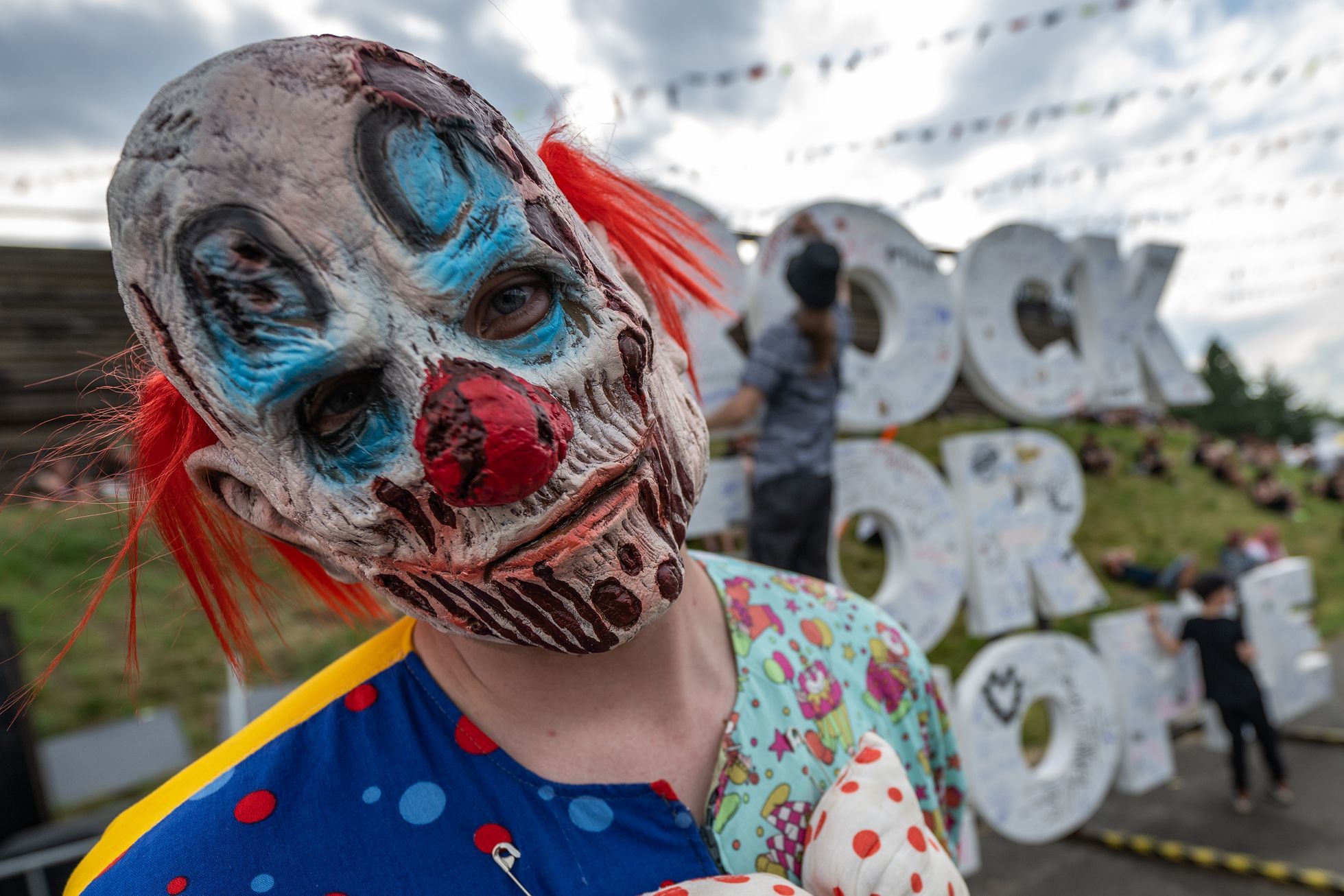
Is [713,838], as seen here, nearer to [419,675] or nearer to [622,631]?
A: [622,631]

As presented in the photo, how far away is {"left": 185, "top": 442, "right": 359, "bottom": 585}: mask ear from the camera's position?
784 mm

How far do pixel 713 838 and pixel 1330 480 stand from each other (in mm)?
12672

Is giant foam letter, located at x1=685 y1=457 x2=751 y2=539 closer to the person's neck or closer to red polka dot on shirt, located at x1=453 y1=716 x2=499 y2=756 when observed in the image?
the person's neck

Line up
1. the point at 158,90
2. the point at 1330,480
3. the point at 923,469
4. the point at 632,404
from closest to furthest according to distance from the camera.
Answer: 1. the point at 158,90
2. the point at 632,404
3. the point at 923,469
4. the point at 1330,480

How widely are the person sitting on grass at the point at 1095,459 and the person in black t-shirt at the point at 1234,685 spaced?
4297 millimetres

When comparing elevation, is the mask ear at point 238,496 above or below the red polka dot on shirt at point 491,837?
above

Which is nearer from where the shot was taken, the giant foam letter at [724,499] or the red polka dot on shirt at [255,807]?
the red polka dot on shirt at [255,807]

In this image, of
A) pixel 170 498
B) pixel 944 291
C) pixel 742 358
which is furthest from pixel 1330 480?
pixel 170 498

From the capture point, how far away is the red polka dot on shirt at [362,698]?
924 mm

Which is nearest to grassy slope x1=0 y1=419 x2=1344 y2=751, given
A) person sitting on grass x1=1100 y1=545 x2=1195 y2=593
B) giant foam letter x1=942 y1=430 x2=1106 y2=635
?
person sitting on grass x1=1100 y1=545 x2=1195 y2=593

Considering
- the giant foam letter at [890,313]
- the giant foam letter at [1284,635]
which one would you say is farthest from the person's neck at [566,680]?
the giant foam letter at [1284,635]

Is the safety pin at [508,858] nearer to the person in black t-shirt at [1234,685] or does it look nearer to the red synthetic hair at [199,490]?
the red synthetic hair at [199,490]

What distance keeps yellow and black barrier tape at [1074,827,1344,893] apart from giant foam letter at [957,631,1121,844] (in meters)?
0.34

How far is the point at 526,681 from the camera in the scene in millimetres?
895
